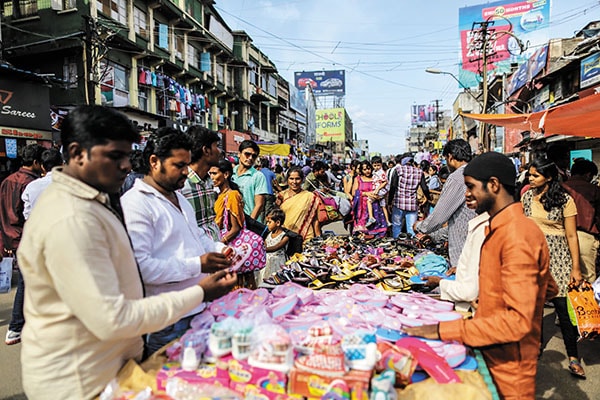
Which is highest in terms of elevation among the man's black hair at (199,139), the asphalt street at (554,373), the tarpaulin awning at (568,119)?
the tarpaulin awning at (568,119)

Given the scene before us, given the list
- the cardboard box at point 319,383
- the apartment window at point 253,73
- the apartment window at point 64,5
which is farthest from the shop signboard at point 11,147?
the apartment window at point 253,73

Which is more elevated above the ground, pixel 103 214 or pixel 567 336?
pixel 103 214

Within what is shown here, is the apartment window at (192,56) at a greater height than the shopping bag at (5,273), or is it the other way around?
the apartment window at (192,56)

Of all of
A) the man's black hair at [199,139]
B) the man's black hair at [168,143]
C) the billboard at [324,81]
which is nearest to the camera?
the man's black hair at [168,143]

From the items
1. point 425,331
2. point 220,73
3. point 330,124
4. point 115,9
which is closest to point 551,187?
Result: point 425,331

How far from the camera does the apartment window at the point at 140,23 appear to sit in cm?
1723

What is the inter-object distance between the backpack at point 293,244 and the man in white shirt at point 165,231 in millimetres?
2236

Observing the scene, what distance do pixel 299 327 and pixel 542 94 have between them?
55.5 ft

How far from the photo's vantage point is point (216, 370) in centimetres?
147

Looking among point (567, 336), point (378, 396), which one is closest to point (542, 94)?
point (567, 336)

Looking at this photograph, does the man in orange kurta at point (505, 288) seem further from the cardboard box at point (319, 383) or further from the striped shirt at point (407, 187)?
the striped shirt at point (407, 187)

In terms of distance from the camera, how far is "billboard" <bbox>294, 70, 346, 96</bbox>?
54906 millimetres

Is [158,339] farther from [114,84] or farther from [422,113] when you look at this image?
[422,113]

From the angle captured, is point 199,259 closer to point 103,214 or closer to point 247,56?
point 103,214
